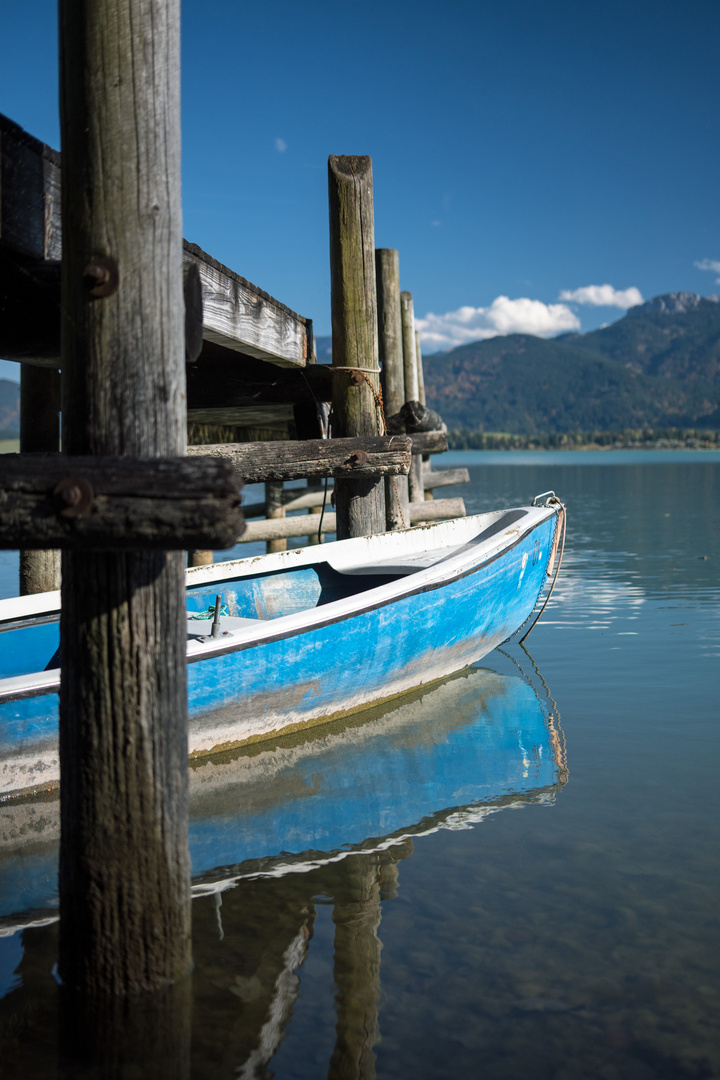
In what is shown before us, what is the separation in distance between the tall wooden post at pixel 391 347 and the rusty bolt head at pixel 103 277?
7055 mm

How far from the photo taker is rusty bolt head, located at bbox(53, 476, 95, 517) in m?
2.34

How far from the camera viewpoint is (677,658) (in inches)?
343

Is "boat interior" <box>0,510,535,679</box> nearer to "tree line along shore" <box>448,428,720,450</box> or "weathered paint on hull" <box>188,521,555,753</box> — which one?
"weathered paint on hull" <box>188,521,555,753</box>

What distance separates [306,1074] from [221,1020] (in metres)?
0.37

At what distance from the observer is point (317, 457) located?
20.3 ft

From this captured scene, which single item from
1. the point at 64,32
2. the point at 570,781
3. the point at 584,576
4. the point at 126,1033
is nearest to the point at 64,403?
the point at 64,32

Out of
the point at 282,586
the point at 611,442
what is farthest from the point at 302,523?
the point at 611,442

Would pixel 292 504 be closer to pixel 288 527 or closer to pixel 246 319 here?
pixel 288 527

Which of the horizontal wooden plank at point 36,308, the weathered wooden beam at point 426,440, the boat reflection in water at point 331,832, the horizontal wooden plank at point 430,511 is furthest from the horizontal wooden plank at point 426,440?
the horizontal wooden plank at point 36,308

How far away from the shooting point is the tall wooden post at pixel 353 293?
6711mm

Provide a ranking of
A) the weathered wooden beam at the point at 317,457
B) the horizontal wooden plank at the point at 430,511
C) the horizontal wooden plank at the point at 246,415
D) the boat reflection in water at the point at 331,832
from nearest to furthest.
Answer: the boat reflection in water at the point at 331,832 → the weathered wooden beam at the point at 317,457 → the horizontal wooden plank at the point at 246,415 → the horizontal wooden plank at the point at 430,511

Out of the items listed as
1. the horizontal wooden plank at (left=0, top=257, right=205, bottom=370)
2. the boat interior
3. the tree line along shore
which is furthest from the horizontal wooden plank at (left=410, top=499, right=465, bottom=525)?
the tree line along shore

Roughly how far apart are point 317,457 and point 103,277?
139 inches

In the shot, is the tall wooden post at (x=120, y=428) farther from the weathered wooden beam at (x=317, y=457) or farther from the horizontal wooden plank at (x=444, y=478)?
the horizontal wooden plank at (x=444, y=478)
